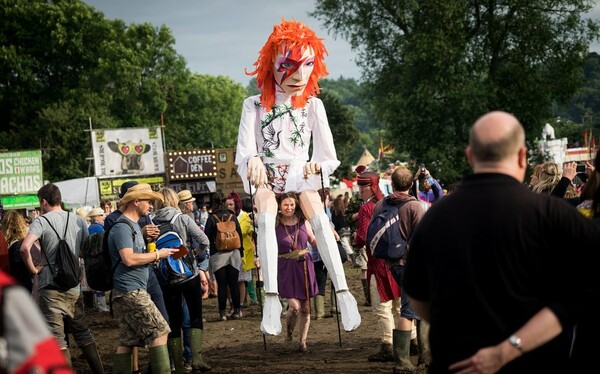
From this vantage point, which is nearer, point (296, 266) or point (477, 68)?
point (296, 266)

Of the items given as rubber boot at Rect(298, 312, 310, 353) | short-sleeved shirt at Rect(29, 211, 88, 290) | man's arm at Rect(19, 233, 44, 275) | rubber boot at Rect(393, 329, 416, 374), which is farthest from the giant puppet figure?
man's arm at Rect(19, 233, 44, 275)

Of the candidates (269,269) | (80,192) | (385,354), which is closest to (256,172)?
(269,269)

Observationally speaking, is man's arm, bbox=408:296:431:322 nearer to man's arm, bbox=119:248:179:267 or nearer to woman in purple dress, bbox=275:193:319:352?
man's arm, bbox=119:248:179:267

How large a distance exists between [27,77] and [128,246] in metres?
44.2

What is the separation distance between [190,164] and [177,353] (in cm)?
3199

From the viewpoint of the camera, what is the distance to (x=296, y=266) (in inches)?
406

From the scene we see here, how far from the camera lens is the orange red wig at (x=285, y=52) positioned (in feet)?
29.7

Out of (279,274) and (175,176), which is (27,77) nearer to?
(175,176)

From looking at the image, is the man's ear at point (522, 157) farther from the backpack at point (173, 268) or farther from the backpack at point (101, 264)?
the backpack at point (173, 268)

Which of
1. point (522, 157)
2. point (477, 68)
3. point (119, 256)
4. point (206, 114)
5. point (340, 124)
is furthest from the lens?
point (206, 114)

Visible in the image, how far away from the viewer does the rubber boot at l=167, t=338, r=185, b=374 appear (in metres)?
9.10

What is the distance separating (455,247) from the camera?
3.72m

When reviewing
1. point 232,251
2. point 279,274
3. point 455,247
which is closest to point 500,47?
point 232,251

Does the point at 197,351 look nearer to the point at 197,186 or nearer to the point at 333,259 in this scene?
the point at 333,259
